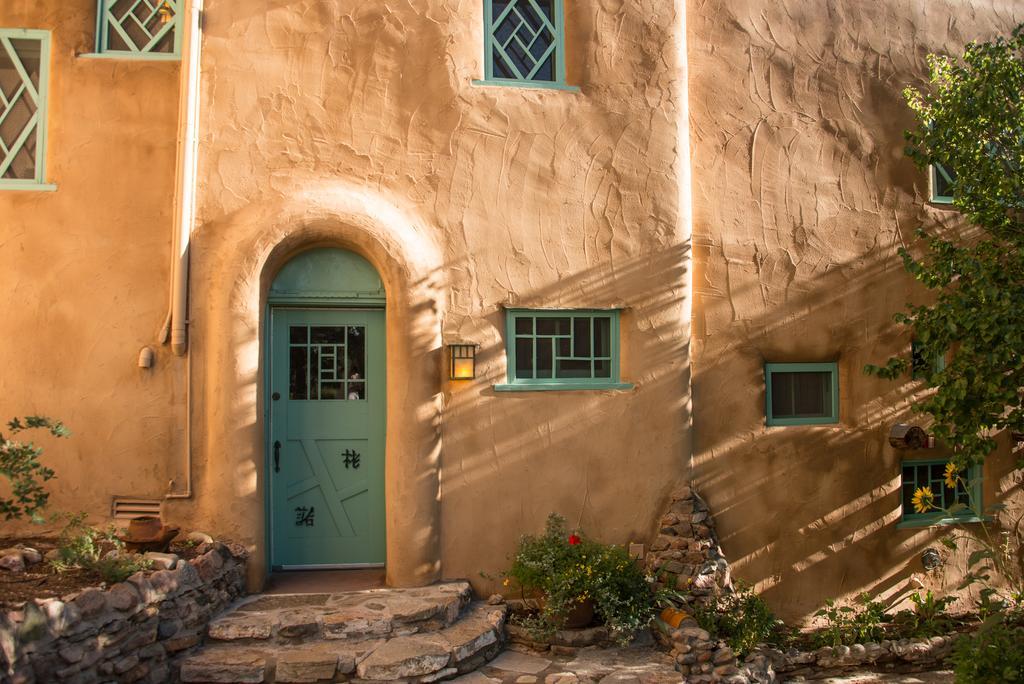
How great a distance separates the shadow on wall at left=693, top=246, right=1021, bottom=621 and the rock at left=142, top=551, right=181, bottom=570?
4220 mm

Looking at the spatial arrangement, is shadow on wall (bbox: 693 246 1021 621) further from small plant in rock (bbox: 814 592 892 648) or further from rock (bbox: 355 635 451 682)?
rock (bbox: 355 635 451 682)

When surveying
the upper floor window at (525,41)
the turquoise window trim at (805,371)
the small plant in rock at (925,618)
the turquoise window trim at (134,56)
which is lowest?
the small plant in rock at (925,618)

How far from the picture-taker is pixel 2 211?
651 centimetres

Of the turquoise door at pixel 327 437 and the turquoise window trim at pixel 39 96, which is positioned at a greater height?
the turquoise window trim at pixel 39 96

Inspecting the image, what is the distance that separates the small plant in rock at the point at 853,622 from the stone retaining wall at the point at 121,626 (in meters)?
4.85

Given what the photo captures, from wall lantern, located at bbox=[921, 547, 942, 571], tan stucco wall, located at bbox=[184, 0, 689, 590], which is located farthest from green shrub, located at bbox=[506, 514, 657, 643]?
wall lantern, located at bbox=[921, 547, 942, 571]

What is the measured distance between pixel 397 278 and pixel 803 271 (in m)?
3.70

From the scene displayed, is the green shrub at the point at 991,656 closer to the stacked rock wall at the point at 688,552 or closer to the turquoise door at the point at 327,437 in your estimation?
the stacked rock wall at the point at 688,552

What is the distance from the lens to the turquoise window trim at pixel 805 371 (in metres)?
7.46

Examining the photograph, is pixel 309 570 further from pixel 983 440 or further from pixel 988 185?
pixel 988 185

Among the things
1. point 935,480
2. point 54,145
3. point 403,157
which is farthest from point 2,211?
point 935,480

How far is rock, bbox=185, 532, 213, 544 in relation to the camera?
240 inches

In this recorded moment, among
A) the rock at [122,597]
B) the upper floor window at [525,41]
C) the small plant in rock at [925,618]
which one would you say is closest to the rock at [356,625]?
the rock at [122,597]

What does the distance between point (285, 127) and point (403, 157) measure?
3.14 ft
